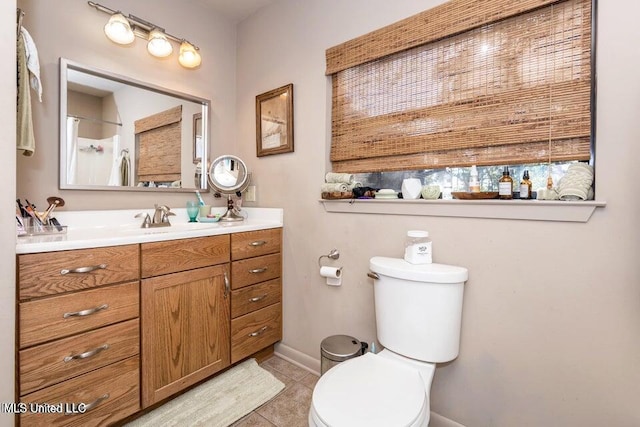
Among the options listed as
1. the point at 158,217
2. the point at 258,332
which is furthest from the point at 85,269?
the point at 258,332

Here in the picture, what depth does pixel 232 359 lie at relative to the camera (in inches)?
68.4

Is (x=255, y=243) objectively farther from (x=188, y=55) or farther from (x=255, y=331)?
(x=188, y=55)

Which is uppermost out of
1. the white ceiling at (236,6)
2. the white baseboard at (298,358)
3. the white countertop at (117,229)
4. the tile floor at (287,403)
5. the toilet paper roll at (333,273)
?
the white ceiling at (236,6)

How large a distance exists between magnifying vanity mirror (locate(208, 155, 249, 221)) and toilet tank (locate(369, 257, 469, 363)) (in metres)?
1.27

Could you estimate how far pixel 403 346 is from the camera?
4.13 feet

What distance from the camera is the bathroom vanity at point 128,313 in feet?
3.59

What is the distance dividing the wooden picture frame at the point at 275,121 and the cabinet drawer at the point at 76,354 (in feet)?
4.25

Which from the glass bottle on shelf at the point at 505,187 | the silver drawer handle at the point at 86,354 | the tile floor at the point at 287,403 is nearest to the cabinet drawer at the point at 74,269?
the silver drawer handle at the point at 86,354

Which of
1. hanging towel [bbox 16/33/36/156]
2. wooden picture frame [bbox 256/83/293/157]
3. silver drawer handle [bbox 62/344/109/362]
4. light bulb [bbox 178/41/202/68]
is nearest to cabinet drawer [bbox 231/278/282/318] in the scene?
silver drawer handle [bbox 62/344/109/362]

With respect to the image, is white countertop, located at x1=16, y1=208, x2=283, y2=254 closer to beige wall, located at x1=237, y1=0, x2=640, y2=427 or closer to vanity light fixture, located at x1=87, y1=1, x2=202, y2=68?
beige wall, located at x1=237, y1=0, x2=640, y2=427

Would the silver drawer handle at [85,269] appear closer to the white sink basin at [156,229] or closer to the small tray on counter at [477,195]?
the white sink basin at [156,229]

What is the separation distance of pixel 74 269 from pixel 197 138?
126 centimetres

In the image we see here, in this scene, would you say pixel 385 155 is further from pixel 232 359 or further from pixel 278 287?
pixel 232 359

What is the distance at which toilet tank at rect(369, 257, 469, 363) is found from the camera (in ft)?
3.92
